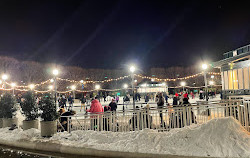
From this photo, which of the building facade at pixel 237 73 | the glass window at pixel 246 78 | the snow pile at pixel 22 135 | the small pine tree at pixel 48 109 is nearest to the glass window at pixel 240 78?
the building facade at pixel 237 73

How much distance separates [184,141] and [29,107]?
604 cm

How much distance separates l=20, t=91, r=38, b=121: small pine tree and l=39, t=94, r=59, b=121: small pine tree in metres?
0.84

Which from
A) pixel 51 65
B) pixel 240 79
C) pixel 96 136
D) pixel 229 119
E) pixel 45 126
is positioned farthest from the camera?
pixel 51 65

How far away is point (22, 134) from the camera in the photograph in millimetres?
6938

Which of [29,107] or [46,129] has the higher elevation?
[29,107]

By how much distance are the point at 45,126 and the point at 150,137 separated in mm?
3801

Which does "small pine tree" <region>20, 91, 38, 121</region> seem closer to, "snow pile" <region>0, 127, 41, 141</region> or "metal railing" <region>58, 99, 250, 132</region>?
"snow pile" <region>0, 127, 41, 141</region>

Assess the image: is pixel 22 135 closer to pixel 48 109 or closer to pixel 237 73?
pixel 48 109

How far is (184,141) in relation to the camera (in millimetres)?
5074

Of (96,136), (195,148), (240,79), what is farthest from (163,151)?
(240,79)

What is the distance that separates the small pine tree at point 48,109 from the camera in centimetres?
692

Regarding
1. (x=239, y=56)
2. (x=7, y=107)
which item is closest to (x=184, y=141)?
(x=7, y=107)

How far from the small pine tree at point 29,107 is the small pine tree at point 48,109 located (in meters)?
0.84

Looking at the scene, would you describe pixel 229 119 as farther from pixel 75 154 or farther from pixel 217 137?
pixel 75 154
